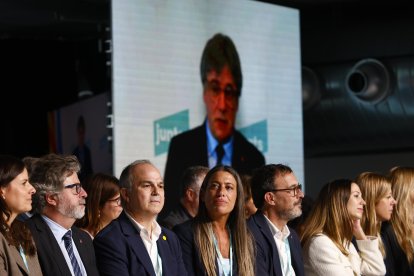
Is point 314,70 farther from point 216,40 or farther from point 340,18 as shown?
point 216,40

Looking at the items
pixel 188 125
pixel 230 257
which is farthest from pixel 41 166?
pixel 188 125

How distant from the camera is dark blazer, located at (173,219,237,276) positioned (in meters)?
5.46

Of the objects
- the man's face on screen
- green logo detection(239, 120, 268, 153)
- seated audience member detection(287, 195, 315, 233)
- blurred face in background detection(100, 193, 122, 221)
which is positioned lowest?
seated audience member detection(287, 195, 315, 233)

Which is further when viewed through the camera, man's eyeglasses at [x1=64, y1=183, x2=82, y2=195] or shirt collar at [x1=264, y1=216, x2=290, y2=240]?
shirt collar at [x1=264, y1=216, x2=290, y2=240]

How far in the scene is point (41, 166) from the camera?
505 cm

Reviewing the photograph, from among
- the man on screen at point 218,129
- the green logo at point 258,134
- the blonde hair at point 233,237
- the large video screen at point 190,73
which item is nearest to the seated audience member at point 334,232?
the blonde hair at point 233,237

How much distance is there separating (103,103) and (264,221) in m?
4.86

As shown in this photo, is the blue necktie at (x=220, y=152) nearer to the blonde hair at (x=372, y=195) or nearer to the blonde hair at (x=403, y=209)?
the blonde hair at (x=403, y=209)

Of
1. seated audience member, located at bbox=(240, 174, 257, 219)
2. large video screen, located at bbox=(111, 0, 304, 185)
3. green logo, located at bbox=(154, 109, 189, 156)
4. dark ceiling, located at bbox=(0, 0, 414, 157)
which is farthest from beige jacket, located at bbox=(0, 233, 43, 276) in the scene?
dark ceiling, located at bbox=(0, 0, 414, 157)

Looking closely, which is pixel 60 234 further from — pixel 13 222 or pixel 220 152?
pixel 220 152

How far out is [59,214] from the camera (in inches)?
196

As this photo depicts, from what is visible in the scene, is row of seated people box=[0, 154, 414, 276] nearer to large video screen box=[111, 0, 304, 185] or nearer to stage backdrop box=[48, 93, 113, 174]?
large video screen box=[111, 0, 304, 185]

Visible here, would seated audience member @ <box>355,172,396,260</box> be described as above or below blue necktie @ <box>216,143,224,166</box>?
below

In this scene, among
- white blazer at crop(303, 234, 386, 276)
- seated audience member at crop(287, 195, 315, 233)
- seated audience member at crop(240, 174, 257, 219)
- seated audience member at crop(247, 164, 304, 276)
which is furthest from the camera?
seated audience member at crop(287, 195, 315, 233)
